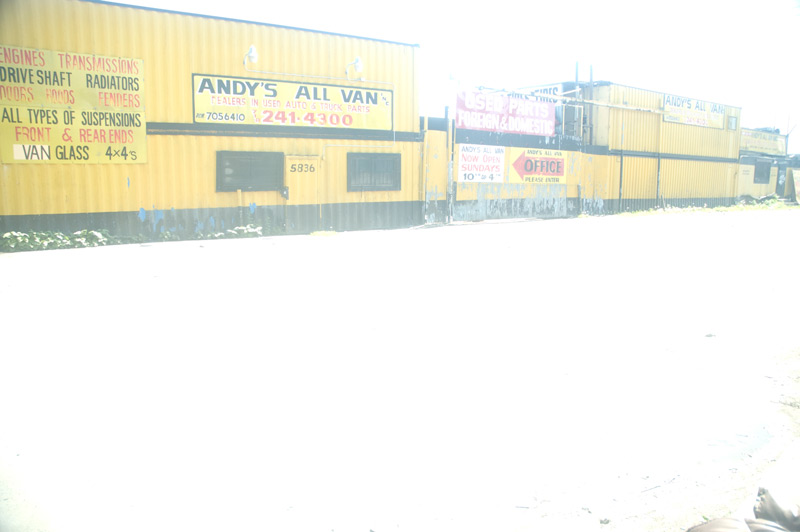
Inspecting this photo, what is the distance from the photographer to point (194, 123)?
1407 cm

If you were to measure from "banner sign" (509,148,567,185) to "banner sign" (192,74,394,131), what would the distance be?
5.37m

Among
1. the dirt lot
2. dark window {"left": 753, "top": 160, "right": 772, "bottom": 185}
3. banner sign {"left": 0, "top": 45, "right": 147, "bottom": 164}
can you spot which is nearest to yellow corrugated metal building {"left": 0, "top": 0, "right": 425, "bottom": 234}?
banner sign {"left": 0, "top": 45, "right": 147, "bottom": 164}

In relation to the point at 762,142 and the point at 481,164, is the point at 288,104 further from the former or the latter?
the point at 762,142

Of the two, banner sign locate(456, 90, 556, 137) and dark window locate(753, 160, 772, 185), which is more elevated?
banner sign locate(456, 90, 556, 137)

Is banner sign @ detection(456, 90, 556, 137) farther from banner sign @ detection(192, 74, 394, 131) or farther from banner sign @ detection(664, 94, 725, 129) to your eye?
banner sign @ detection(664, 94, 725, 129)

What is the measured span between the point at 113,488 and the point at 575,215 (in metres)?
21.7

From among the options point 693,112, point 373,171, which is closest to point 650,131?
point 693,112

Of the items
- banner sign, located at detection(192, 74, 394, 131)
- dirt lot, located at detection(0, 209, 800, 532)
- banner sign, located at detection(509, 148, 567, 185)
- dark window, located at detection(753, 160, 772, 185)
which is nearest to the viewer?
dirt lot, located at detection(0, 209, 800, 532)

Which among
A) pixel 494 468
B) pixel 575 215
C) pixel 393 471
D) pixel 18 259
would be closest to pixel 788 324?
pixel 494 468

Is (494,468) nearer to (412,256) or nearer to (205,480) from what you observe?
(205,480)

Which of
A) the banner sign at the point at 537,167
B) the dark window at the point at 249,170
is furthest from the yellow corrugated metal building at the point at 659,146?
the dark window at the point at 249,170

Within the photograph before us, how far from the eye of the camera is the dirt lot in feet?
9.66

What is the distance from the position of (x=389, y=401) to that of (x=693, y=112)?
94.5 ft

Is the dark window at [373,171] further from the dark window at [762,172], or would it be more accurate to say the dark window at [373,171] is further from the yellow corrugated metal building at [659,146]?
the dark window at [762,172]
